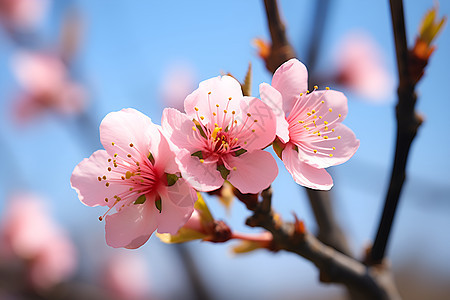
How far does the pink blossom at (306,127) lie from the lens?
625mm

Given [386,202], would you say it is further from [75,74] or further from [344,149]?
[75,74]

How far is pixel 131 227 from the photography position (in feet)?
2.14

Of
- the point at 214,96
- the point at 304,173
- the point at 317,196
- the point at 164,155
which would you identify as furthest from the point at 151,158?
the point at 317,196

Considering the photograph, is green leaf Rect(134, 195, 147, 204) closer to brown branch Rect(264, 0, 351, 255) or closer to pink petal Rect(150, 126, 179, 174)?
pink petal Rect(150, 126, 179, 174)

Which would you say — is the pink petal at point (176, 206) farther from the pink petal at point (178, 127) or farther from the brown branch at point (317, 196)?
the brown branch at point (317, 196)

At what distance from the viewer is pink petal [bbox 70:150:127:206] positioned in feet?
2.18

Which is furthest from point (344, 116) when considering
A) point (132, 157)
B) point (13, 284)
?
point (13, 284)

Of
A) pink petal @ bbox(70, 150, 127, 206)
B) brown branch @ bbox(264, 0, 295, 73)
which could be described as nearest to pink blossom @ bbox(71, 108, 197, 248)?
pink petal @ bbox(70, 150, 127, 206)

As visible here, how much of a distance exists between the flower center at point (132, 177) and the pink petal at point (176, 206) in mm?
52

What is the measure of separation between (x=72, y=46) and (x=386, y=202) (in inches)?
86.5

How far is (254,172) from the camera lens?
0.63 metres

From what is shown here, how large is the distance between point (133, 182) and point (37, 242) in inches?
88.1

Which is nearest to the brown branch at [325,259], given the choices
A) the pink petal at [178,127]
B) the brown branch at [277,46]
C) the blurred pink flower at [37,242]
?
the pink petal at [178,127]

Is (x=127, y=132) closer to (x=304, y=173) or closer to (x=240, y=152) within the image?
(x=240, y=152)
